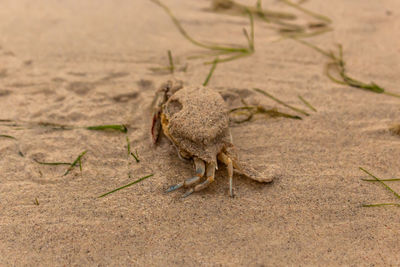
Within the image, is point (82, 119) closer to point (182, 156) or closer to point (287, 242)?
point (182, 156)

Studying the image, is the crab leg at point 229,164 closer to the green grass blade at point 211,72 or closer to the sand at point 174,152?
the sand at point 174,152

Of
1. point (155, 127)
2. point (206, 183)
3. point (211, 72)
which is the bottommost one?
point (206, 183)

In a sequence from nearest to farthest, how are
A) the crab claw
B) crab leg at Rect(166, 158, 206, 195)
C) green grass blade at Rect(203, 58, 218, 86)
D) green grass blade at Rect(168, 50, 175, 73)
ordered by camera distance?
crab leg at Rect(166, 158, 206, 195) < the crab claw < green grass blade at Rect(203, 58, 218, 86) < green grass blade at Rect(168, 50, 175, 73)

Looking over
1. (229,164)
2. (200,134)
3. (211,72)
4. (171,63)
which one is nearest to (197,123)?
(200,134)

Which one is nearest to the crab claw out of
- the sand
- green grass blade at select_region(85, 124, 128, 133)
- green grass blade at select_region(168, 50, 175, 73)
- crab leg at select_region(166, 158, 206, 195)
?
the sand

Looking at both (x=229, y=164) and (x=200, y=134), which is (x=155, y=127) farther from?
(x=229, y=164)

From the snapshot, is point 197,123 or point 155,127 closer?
point 197,123

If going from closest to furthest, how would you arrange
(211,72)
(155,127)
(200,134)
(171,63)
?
1. (200,134)
2. (155,127)
3. (211,72)
4. (171,63)

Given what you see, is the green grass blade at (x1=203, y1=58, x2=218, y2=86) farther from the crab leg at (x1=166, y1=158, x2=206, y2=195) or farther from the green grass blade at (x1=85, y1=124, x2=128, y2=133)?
the crab leg at (x1=166, y1=158, x2=206, y2=195)

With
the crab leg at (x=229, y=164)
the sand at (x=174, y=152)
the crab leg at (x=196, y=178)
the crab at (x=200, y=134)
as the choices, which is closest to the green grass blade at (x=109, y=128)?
the sand at (x=174, y=152)
